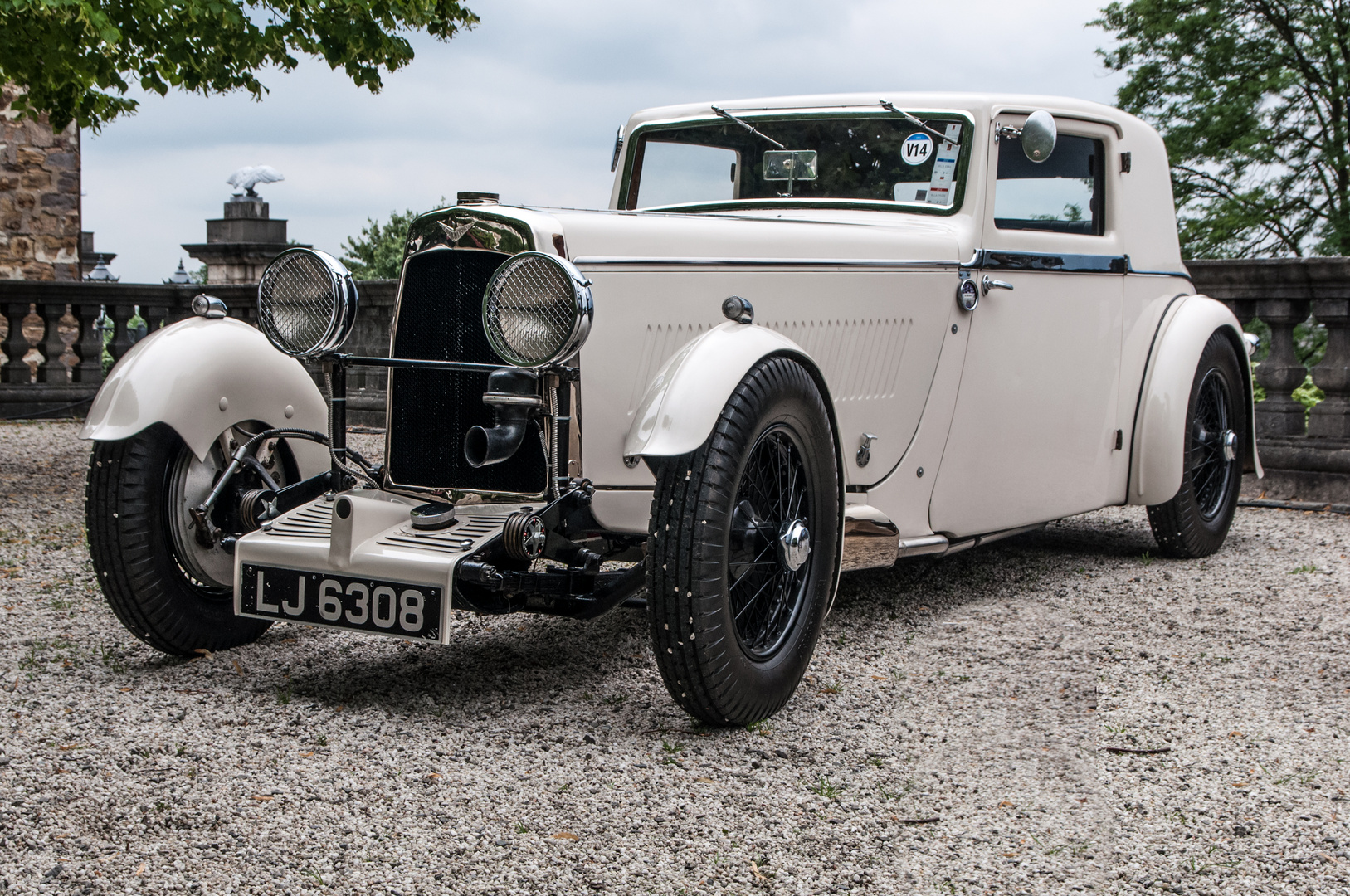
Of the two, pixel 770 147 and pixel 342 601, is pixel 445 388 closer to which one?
pixel 342 601

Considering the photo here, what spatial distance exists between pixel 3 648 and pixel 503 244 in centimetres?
213

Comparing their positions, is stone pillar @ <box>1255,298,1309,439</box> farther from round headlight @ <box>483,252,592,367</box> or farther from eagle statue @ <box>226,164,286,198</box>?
eagle statue @ <box>226,164,286,198</box>

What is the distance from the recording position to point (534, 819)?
2693 millimetres

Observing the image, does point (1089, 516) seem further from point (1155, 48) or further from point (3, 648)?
point (1155, 48)

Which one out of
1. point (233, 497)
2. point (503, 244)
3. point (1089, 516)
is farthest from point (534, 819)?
point (1089, 516)

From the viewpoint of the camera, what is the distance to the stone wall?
1465 centimetres

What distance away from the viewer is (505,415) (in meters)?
3.25

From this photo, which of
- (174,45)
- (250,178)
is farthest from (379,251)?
(174,45)

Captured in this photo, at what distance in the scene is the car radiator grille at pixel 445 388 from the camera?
340 cm

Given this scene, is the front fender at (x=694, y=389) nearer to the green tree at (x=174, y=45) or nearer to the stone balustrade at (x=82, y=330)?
the green tree at (x=174, y=45)

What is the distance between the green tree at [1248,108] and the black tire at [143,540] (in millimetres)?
17939

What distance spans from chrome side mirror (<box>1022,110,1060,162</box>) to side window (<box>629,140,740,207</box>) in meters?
1.06

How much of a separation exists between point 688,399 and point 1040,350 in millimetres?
2105

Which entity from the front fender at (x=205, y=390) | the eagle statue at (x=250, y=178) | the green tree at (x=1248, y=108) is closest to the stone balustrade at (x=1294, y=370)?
the front fender at (x=205, y=390)
